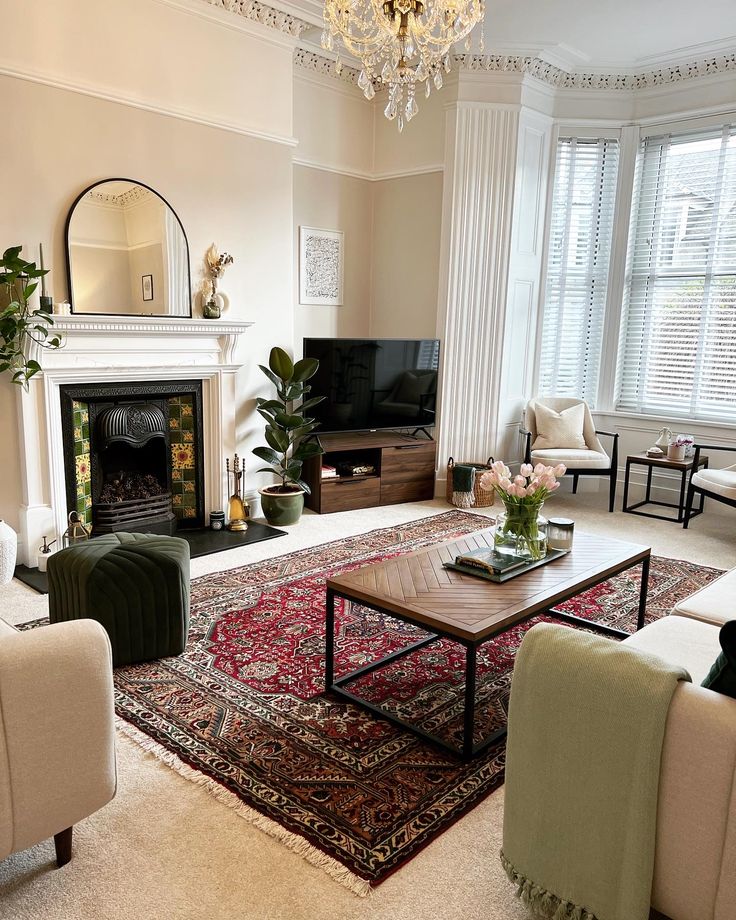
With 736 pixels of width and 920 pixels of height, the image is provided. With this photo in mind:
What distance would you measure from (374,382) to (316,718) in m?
3.41

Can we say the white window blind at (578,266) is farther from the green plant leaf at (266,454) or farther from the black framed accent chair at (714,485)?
the green plant leaf at (266,454)

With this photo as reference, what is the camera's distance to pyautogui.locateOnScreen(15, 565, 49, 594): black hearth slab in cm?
364

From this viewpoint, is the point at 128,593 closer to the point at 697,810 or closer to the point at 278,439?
the point at 697,810

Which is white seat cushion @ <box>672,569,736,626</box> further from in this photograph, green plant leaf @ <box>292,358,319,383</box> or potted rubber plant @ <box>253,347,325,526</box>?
green plant leaf @ <box>292,358,319,383</box>

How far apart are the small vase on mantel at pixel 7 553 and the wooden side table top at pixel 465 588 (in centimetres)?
189

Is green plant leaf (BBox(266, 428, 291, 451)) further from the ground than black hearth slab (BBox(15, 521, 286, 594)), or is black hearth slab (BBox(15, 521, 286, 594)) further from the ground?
green plant leaf (BBox(266, 428, 291, 451))

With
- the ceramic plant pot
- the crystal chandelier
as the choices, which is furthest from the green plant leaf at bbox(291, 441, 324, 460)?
the crystal chandelier

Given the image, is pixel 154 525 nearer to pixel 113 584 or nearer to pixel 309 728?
pixel 113 584

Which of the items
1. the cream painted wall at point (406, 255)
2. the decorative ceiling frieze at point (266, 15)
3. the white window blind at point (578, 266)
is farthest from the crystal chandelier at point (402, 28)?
the white window blind at point (578, 266)

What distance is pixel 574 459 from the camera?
5566 mm

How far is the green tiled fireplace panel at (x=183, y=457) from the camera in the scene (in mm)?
4715

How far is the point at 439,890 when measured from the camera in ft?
5.77

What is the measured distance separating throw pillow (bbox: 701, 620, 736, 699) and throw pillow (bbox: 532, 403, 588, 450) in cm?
441

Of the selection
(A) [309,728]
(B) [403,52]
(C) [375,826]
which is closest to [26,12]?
(B) [403,52]
